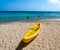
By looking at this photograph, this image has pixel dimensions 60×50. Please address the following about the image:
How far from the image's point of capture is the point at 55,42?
9.63 metres

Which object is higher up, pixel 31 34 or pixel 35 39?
pixel 31 34

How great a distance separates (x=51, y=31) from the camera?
1152 cm

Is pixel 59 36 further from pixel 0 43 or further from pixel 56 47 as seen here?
pixel 0 43

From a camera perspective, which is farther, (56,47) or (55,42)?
(55,42)

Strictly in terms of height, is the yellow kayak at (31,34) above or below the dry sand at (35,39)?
above

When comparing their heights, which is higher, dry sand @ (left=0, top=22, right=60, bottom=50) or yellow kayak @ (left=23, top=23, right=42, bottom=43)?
yellow kayak @ (left=23, top=23, right=42, bottom=43)

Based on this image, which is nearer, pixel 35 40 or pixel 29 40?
pixel 29 40

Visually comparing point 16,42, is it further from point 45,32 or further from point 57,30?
point 57,30

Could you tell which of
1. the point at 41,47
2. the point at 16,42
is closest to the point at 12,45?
the point at 16,42

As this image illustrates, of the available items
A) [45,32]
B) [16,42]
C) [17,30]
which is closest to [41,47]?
[16,42]

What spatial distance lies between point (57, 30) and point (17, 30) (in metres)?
2.99

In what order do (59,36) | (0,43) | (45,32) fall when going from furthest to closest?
(45,32), (59,36), (0,43)

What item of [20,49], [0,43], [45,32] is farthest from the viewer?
[45,32]

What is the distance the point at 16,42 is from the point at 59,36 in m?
2.91
